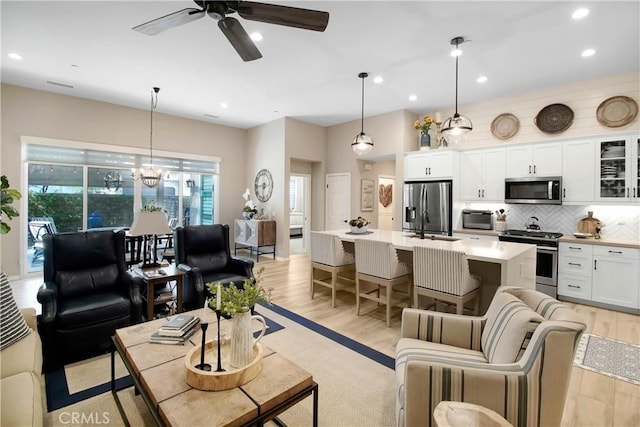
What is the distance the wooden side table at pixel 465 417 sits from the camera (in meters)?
1.13

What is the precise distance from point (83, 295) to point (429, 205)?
5.26 meters

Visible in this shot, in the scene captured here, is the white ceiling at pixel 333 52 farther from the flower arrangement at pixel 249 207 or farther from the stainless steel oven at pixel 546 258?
the flower arrangement at pixel 249 207

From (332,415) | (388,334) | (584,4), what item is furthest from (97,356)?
(584,4)

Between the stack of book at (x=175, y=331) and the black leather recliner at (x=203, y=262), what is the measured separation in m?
1.30

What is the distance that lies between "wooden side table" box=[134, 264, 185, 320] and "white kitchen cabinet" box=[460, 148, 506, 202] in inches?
191

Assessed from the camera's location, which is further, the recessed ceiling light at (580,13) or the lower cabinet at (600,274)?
the lower cabinet at (600,274)

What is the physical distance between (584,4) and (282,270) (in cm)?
551

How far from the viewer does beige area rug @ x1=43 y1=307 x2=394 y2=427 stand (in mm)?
1955

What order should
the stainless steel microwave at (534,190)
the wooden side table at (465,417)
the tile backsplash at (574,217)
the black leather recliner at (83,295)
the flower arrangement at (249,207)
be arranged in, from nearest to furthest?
the wooden side table at (465,417) < the black leather recliner at (83,295) < the tile backsplash at (574,217) < the stainless steel microwave at (534,190) < the flower arrangement at (249,207)

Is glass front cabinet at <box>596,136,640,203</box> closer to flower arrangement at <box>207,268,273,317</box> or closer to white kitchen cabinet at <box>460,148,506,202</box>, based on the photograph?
white kitchen cabinet at <box>460,148,506,202</box>

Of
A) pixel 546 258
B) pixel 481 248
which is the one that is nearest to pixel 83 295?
pixel 481 248

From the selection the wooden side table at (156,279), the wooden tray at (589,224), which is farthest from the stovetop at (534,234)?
the wooden side table at (156,279)

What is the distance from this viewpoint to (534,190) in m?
4.75

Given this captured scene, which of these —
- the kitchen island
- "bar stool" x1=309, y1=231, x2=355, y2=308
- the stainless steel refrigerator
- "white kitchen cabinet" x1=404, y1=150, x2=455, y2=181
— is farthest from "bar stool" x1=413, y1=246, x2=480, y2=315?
"white kitchen cabinet" x1=404, y1=150, x2=455, y2=181
